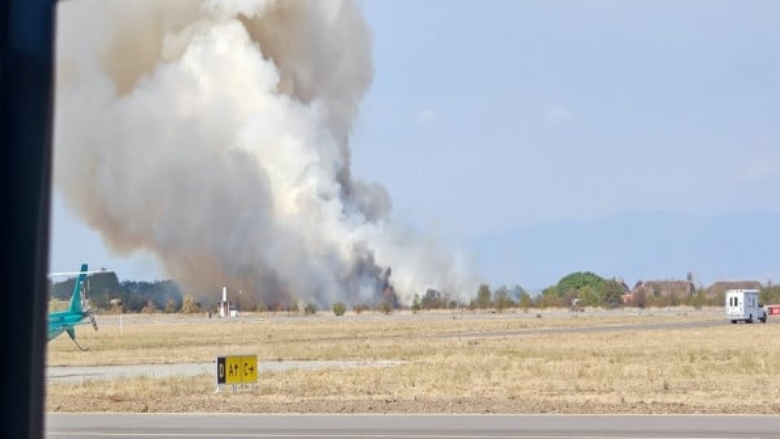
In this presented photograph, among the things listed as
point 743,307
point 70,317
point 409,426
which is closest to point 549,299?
point 743,307

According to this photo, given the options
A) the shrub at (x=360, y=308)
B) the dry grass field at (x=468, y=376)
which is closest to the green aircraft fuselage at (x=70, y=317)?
the dry grass field at (x=468, y=376)

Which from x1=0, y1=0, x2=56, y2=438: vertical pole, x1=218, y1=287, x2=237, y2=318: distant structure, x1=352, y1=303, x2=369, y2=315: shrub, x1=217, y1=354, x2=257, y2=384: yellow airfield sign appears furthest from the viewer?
x1=352, y1=303, x2=369, y2=315: shrub

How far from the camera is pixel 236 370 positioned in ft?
99.0

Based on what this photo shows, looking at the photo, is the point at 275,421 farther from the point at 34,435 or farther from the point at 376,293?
the point at 376,293

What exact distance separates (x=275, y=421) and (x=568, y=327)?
4920 cm

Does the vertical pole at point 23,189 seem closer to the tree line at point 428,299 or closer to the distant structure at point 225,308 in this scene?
the tree line at point 428,299

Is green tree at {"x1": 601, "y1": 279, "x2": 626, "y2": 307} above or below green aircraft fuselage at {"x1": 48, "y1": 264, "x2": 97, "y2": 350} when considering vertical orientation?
above

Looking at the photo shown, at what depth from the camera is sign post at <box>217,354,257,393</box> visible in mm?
29703

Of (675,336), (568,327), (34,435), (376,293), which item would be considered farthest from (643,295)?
(34,435)

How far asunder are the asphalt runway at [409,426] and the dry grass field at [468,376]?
1.49 metres

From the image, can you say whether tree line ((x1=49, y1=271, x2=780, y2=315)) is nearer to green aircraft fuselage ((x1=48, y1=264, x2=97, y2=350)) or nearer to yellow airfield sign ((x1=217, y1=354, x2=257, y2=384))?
green aircraft fuselage ((x1=48, y1=264, x2=97, y2=350))

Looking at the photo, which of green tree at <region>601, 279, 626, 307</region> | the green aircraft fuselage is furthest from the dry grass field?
green tree at <region>601, 279, 626, 307</region>

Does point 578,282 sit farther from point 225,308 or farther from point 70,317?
point 70,317

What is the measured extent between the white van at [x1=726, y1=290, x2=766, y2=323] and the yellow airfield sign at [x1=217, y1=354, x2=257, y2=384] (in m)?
57.6
